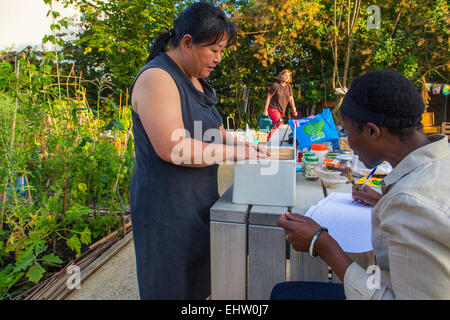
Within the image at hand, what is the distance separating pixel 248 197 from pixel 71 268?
4.83 ft

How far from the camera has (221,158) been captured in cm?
115

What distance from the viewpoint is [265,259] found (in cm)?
116

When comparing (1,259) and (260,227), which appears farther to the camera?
(1,259)

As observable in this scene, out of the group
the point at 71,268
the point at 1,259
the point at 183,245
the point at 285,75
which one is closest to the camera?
the point at 183,245

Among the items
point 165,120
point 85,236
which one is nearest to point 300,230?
point 165,120

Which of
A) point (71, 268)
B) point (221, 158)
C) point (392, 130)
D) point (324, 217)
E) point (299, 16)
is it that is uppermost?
point (299, 16)

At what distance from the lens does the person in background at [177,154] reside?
1060mm

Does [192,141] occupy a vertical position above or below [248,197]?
above

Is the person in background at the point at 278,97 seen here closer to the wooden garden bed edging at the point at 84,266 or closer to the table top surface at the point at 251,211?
the wooden garden bed edging at the point at 84,266

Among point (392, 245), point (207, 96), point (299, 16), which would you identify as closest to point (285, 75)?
point (299, 16)

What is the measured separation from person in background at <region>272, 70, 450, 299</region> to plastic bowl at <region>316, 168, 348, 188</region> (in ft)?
2.30

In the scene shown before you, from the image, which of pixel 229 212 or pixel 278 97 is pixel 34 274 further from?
pixel 278 97

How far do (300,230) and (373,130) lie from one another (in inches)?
15.3
